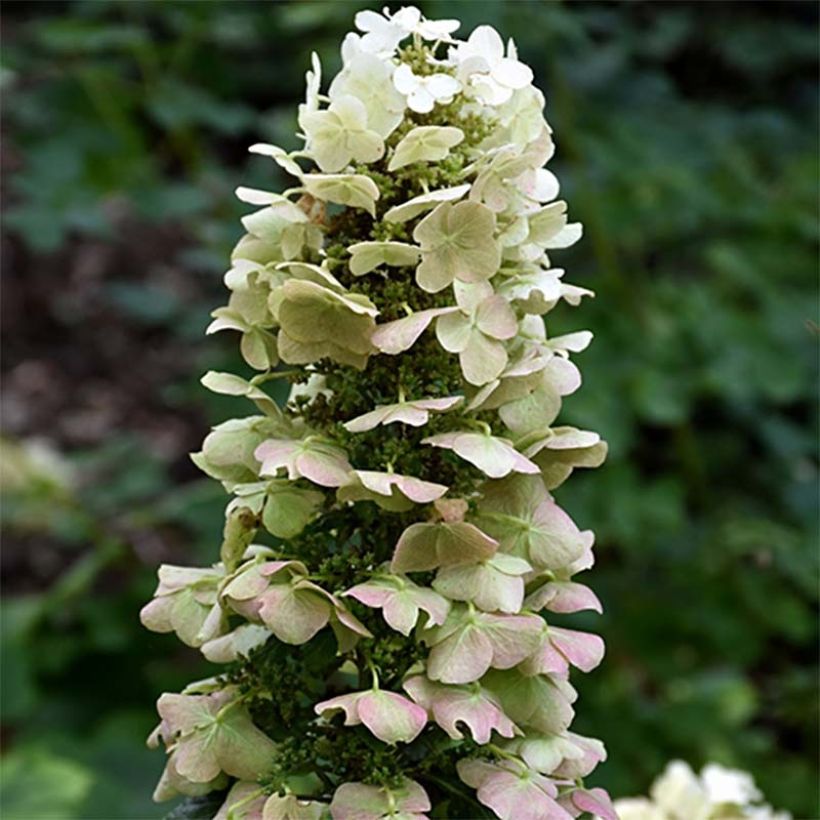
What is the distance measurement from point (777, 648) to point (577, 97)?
1.16m

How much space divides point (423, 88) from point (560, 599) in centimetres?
29

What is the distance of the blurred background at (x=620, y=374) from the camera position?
2.10 metres

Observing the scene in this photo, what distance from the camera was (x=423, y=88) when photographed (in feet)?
2.45

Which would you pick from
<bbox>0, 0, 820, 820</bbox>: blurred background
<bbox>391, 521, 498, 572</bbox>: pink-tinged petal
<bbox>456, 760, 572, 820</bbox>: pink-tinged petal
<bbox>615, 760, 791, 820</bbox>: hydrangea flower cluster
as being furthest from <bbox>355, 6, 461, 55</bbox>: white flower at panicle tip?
<bbox>0, 0, 820, 820</bbox>: blurred background

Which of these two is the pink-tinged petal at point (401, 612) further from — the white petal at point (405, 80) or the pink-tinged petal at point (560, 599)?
the white petal at point (405, 80)

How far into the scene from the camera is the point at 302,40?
3.04 meters

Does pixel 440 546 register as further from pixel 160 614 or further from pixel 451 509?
pixel 160 614

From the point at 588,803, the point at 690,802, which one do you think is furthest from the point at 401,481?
the point at 690,802

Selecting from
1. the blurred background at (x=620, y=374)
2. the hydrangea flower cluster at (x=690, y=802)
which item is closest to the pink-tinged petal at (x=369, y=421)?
the hydrangea flower cluster at (x=690, y=802)

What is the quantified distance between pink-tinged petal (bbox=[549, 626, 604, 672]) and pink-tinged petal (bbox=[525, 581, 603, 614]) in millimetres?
15

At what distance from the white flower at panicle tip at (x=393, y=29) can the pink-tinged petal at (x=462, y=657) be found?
0.33 metres

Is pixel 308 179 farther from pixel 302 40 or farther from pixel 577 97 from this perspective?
pixel 302 40

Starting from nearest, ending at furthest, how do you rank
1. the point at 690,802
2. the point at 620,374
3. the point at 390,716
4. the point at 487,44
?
the point at 390,716, the point at 487,44, the point at 690,802, the point at 620,374

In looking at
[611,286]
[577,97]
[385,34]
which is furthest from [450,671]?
[577,97]
